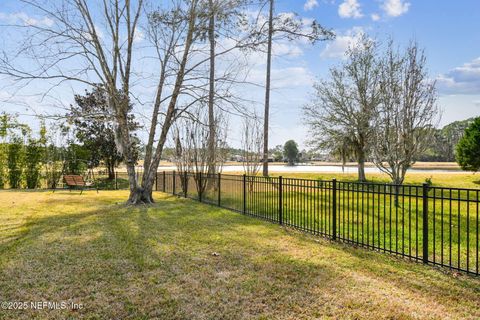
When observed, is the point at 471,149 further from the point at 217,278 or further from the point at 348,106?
the point at 217,278

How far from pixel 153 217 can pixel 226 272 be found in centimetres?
441

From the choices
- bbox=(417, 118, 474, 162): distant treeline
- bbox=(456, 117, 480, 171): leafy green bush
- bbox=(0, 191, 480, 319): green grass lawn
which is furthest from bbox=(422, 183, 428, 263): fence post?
bbox=(417, 118, 474, 162): distant treeline

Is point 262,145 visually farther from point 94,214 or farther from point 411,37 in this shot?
point 94,214

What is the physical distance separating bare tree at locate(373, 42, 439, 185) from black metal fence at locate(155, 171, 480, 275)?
122 cm

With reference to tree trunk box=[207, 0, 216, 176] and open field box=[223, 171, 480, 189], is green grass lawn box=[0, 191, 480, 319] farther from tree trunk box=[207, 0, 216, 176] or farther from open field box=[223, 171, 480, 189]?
open field box=[223, 171, 480, 189]

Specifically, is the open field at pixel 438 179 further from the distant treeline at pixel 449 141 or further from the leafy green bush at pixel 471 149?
the distant treeline at pixel 449 141

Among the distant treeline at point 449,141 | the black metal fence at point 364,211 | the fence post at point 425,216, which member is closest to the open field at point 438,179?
the black metal fence at point 364,211

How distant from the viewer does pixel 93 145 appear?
74.6ft

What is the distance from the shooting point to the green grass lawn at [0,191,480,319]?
2.77m

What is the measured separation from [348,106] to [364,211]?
10276 mm

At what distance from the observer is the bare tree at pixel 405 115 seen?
9.82m

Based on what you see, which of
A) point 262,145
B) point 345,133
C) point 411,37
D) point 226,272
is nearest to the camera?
point 226,272

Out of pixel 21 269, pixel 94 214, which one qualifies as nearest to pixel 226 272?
pixel 21 269

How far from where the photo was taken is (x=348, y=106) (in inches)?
696
